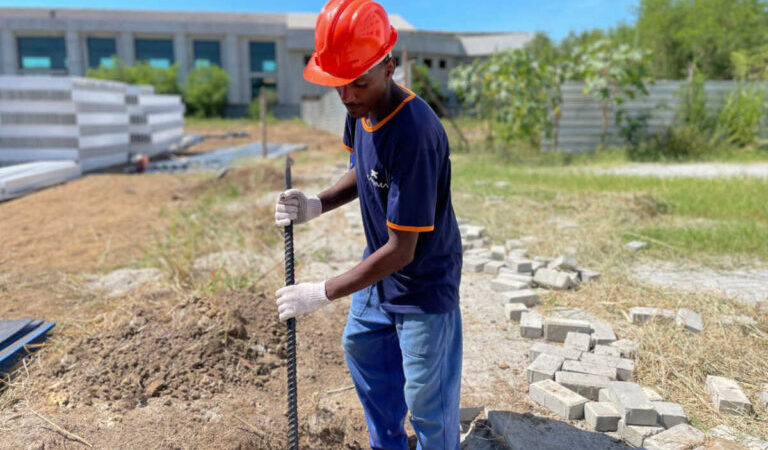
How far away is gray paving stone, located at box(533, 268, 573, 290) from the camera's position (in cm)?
411

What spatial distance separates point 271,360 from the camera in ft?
9.73

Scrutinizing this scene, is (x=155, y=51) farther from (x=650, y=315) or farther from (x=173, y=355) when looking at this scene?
(x=650, y=315)

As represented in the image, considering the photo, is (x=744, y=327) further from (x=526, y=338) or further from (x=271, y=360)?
(x=271, y=360)

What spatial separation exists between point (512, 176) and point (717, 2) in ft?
59.4

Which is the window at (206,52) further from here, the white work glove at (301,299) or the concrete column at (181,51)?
the white work glove at (301,299)

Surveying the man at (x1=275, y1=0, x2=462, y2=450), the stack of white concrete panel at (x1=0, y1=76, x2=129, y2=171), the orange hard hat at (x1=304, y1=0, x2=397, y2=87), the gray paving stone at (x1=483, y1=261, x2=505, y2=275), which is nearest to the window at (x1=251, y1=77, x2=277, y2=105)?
the stack of white concrete panel at (x1=0, y1=76, x2=129, y2=171)

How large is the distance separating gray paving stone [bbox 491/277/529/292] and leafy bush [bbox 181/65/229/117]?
35.6m

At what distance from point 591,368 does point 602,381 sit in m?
0.15

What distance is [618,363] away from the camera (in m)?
2.88

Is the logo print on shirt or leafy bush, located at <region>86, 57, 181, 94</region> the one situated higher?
leafy bush, located at <region>86, 57, 181, 94</region>

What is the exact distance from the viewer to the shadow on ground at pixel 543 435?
7.73ft

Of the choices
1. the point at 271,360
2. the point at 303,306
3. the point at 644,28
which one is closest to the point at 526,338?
the point at 271,360

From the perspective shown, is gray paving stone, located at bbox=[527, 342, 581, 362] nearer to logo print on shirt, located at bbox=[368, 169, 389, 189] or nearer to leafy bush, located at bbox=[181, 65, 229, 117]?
logo print on shirt, located at bbox=[368, 169, 389, 189]

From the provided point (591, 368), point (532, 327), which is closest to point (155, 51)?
point (532, 327)
